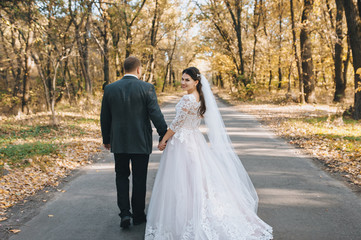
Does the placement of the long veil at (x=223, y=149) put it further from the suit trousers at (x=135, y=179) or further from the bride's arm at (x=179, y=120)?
the suit trousers at (x=135, y=179)

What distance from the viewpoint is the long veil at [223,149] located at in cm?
415

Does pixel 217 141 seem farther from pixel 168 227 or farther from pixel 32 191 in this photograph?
pixel 32 191

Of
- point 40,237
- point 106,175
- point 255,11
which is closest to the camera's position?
point 40,237

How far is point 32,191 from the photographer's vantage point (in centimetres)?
546

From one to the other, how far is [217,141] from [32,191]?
3.78 m

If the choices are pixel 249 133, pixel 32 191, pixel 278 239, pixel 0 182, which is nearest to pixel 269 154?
pixel 249 133

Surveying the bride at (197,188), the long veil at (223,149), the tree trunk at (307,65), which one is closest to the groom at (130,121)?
the bride at (197,188)

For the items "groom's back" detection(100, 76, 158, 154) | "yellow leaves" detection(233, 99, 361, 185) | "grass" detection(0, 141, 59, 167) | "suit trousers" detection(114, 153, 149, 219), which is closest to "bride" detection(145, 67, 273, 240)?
"suit trousers" detection(114, 153, 149, 219)

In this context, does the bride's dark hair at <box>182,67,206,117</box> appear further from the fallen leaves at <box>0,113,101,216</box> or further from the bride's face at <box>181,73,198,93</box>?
the fallen leaves at <box>0,113,101,216</box>

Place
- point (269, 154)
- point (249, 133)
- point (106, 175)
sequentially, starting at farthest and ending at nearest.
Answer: point (249, 133) → point (269, 154) → point (106, 175)

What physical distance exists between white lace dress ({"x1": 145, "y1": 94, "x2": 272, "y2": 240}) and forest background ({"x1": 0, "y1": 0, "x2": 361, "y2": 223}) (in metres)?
3.07

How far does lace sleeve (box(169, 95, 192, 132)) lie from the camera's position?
3818 millimetres

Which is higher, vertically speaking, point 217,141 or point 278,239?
point 217,141

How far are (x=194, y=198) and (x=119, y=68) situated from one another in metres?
22.0
